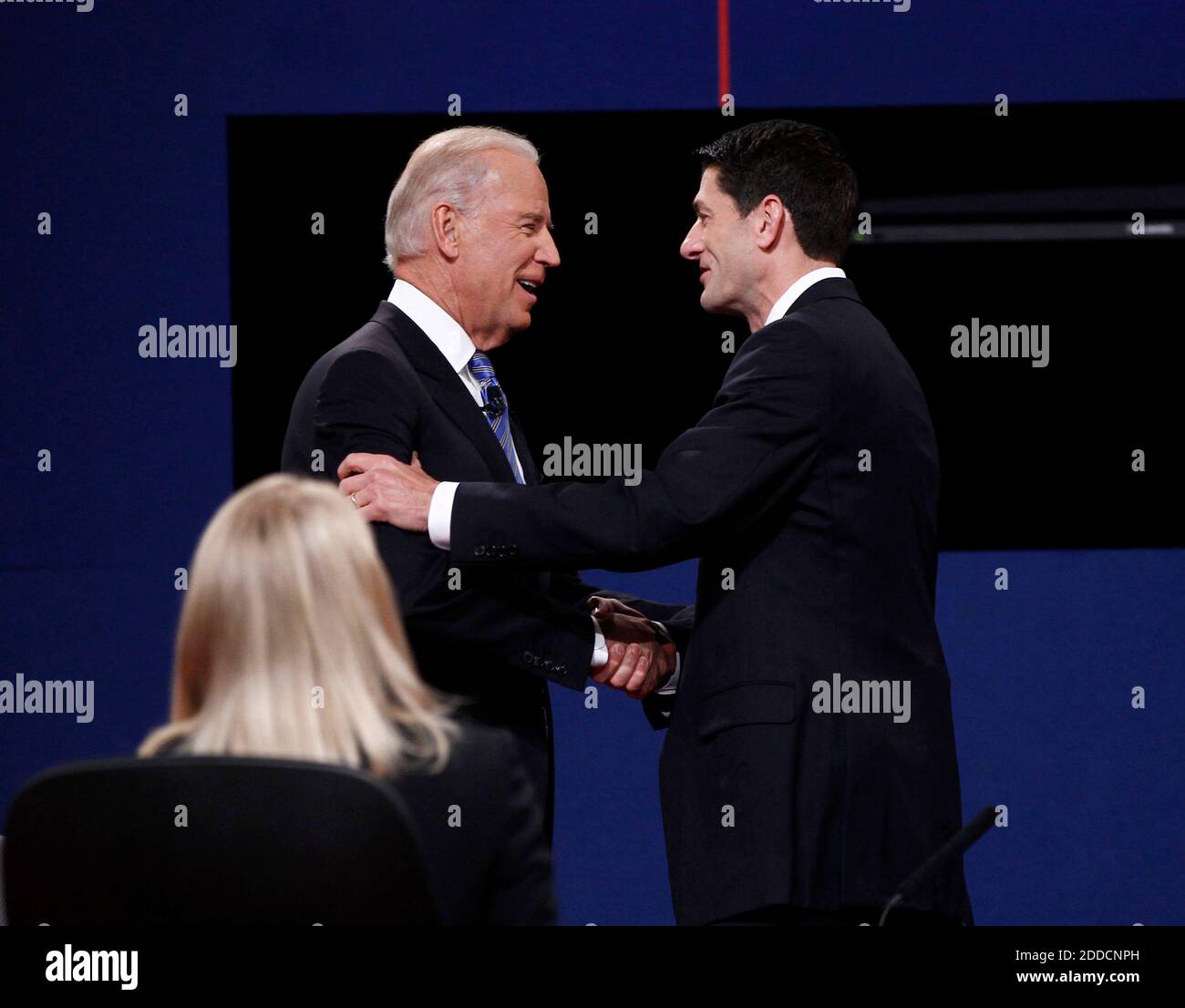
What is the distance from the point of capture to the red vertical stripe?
414 centimetres

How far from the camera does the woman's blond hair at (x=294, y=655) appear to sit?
1.35 metres

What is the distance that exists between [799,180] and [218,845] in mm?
1705

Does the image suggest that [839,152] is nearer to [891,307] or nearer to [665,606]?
[665,606]

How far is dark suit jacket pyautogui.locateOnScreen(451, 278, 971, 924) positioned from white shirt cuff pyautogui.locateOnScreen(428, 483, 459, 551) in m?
0.02

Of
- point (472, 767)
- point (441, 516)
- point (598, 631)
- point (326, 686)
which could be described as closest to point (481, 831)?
point (472, 767)

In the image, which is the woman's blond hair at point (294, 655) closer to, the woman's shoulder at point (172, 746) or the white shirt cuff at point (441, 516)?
the woman's shoulder at point (172, 746)

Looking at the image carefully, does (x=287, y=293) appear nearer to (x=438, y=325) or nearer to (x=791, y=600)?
(x=438, y=325)

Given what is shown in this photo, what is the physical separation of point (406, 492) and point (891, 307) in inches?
82.0

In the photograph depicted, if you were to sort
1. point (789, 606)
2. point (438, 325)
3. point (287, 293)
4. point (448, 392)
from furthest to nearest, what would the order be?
point (287, 293), point (438, 325), point (448, 392), point (789, 606)

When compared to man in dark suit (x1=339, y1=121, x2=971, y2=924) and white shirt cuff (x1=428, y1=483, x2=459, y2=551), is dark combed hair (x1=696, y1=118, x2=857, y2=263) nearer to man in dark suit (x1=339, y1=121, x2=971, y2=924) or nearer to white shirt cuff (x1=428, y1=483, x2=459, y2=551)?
man in dark suit (x1=339, y1=121, x2=971, y2=924)

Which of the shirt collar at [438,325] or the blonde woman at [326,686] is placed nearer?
the blonde woman at [326,686]

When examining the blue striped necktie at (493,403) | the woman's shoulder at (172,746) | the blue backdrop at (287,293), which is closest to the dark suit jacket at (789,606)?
the blue striped necktie at (493,403)

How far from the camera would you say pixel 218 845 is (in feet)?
4.32

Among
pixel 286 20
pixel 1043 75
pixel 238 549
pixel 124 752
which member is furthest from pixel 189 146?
pixel 238 549
